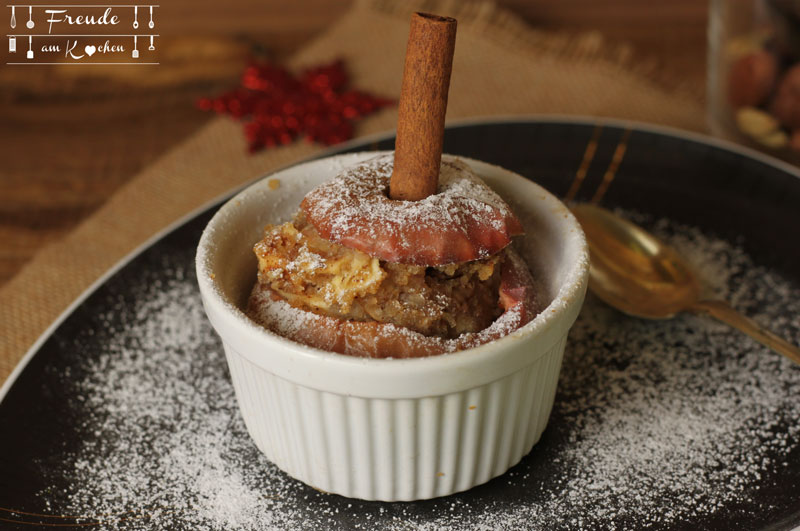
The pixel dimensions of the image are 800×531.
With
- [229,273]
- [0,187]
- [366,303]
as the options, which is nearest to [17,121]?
[0,187]

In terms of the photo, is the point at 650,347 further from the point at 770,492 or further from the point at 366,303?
the point at 366,303

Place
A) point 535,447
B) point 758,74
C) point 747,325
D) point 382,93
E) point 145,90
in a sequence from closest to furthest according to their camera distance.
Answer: point 535,447 → point 747,325 → point 758,74 → point 382,93 → point 145,90

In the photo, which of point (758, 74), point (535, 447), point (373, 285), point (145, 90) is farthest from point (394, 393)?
point (145, 90)

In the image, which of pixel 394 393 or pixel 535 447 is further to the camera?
pixel 535 447

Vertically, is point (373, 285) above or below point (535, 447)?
above

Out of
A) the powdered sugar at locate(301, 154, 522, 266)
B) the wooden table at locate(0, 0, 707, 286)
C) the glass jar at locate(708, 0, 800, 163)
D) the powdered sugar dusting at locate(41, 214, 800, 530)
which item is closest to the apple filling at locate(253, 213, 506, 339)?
the powdered sugar at locate(301, 154, 522, 266)

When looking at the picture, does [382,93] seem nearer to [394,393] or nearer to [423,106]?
[423,106]
